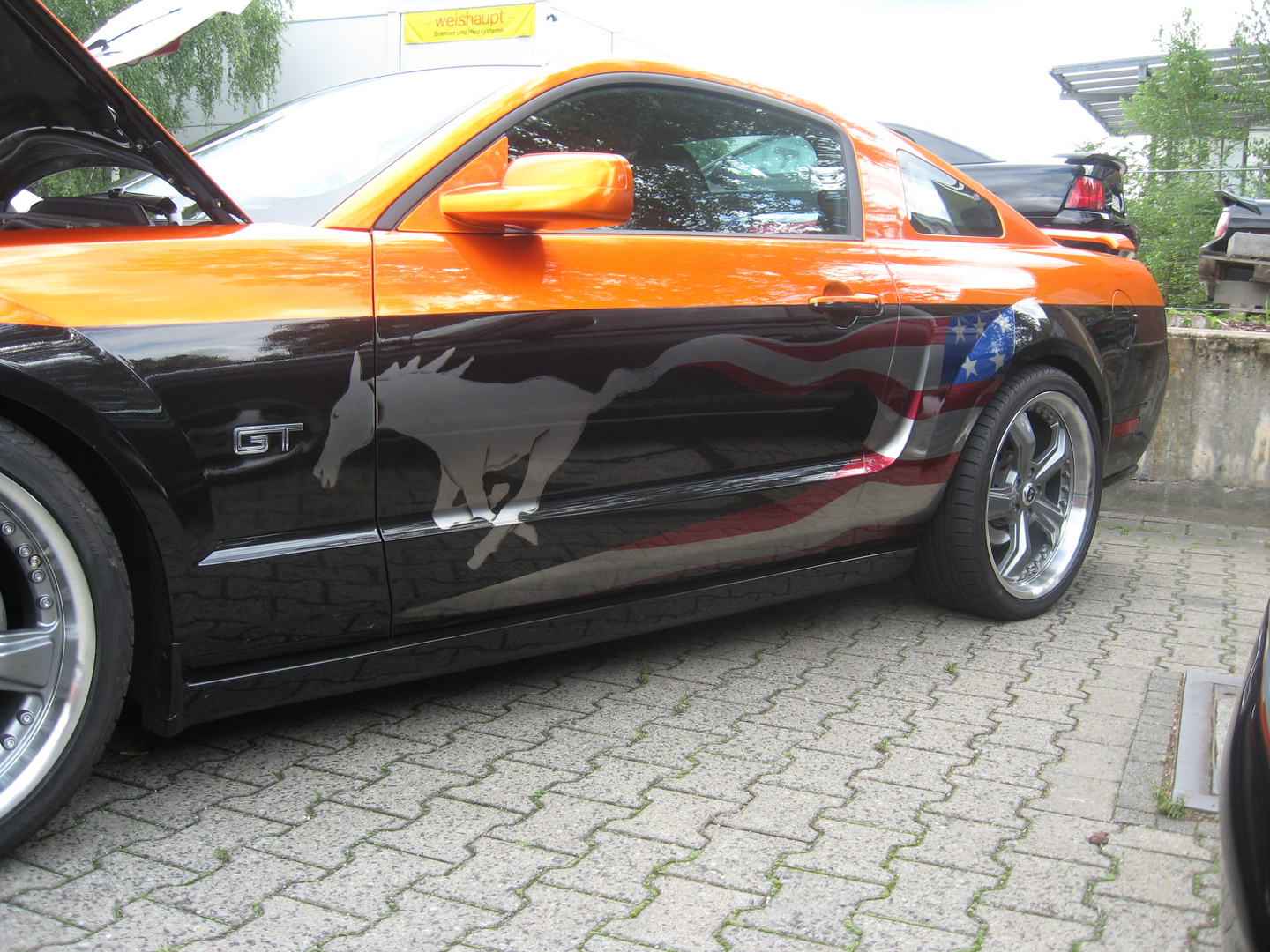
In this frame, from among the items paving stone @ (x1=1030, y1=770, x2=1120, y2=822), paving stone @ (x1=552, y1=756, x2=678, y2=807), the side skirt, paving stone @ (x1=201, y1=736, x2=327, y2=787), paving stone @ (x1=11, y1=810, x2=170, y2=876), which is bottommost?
paving stone @ (x1=1030, y1=770, x2=1120, y2=822)

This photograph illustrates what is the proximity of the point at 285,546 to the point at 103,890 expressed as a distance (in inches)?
24.3

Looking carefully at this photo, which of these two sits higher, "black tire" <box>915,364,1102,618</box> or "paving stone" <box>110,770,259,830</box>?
"black tire" <box>915,364,1102,618</box>

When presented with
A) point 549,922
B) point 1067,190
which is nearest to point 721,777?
point 549,922

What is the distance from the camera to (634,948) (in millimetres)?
1692

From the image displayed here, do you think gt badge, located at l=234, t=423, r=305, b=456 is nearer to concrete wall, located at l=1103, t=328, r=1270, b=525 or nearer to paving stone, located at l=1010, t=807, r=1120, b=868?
paving stone, located at l=1010, t=807, r=1120, b=868

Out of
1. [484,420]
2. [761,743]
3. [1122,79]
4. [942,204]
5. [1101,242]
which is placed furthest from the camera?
[1122,79]

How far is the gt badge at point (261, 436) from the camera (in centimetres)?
193

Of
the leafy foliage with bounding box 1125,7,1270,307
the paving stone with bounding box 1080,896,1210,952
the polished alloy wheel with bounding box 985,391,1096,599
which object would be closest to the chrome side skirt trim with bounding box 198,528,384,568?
the paving stone with bounding box 1080,896,1210,952

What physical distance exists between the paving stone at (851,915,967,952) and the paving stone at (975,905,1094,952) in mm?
52

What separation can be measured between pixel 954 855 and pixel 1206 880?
0.43 m

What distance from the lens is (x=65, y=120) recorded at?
1.88 meters

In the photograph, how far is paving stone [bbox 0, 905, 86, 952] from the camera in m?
1.62

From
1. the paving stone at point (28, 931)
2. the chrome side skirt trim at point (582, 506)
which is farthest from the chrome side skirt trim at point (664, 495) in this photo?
the paving stone at point (28, 931)

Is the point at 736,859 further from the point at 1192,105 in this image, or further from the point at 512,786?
the point at 1192,105
